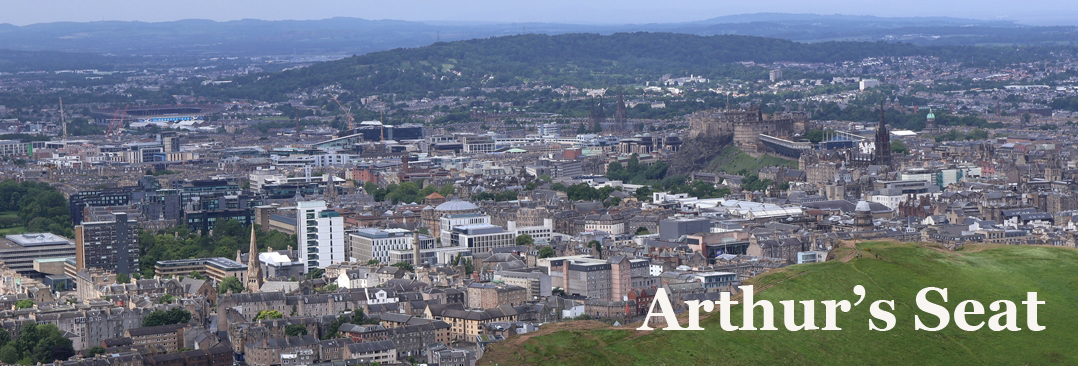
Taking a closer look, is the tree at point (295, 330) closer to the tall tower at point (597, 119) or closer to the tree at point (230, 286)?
the tree at point (230, 286)

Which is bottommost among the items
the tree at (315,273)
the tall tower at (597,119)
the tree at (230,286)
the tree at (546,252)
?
the tall tower at (597,119)

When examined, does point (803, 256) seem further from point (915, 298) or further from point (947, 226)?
point (915, 298)

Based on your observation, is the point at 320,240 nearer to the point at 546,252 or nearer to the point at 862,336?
the point at 546,252

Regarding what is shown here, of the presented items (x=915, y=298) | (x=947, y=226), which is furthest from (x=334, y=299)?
(x=947, y=226)

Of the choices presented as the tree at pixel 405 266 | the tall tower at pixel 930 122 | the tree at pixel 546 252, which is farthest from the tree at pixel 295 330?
the tall tower at pixel 930 122

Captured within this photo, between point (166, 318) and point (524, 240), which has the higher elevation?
point (166, 318)

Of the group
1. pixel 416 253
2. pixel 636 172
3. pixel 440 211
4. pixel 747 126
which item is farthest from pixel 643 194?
pixel 416 253
